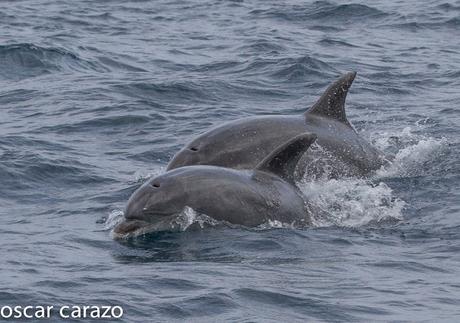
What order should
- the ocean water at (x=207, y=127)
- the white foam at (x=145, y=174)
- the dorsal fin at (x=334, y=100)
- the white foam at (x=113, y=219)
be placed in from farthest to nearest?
1. the white foam at (x=145, y=174)
2. the dorsal fin at (x=334, y=100)
3. the white foam at (x=113, y=219)
4. the ocean water at (x=207, y=127)

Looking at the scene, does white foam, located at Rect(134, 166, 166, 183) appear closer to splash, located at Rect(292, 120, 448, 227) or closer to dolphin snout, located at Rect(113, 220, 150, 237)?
splash, located at Rect(292, 120, 448, 227)

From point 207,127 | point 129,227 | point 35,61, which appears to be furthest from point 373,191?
point 35,61

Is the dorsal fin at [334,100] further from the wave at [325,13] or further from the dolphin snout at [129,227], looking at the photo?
the wave at [325,13]

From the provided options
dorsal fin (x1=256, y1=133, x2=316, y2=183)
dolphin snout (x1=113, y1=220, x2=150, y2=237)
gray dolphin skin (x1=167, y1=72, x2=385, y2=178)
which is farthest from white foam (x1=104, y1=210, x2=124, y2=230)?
dorsal fin (x1=256, y1=133, x2=316, y2=183)

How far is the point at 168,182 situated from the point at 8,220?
2.31 metres

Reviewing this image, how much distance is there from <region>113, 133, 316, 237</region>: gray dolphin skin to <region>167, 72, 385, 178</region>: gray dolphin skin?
1346 mm

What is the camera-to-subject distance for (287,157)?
14820 millimetres

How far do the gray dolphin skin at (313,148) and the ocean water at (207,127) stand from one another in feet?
1.05

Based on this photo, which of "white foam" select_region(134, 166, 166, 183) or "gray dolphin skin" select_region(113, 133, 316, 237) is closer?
"gray dolphin skin" select_region(113, 133, 316, 237)

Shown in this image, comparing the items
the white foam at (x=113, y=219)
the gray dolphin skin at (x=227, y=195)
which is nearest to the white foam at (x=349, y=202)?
the gray dolphin skin at (x=227, y=195)

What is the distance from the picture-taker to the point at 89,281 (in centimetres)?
1249

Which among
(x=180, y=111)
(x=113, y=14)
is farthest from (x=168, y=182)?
(x=113, y=14)

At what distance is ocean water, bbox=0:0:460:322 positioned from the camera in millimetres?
12273

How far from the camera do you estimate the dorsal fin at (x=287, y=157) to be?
1463 cm
